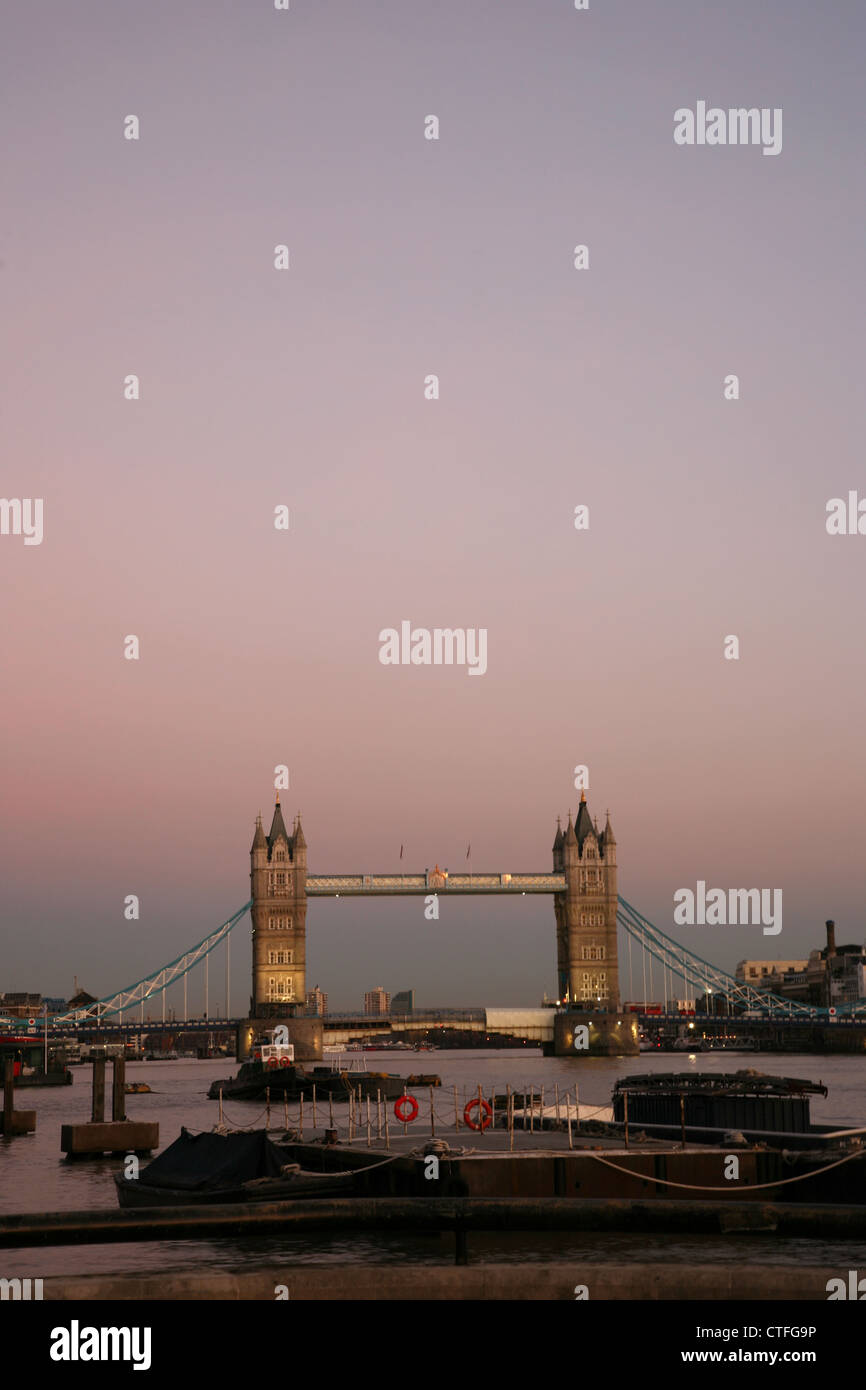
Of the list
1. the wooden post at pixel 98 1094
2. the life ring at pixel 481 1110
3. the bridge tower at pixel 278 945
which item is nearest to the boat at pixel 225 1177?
the life ring at pixel 481 1110

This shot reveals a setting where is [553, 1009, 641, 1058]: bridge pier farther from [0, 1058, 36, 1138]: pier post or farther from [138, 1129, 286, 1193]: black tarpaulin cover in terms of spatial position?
[138, 1129, 286, 1193]: black tarpaulin cover

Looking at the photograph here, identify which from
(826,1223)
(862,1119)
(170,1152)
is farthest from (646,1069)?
(826,1223)

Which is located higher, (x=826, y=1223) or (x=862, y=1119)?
(x=826, y=1223)

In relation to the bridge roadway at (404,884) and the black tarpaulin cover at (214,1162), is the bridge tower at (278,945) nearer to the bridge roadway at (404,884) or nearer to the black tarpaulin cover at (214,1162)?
the bridge roadway at (404,884)

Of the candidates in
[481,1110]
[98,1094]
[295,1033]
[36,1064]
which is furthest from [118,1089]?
[295,1033]
